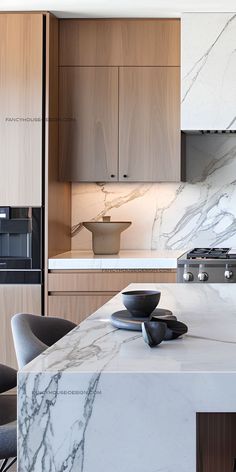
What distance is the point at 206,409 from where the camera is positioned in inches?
42.6

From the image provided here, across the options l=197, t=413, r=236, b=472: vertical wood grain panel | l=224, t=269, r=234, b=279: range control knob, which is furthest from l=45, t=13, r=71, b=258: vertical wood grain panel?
l=197, t=413, r=236, b=472: vertical wood grain panel

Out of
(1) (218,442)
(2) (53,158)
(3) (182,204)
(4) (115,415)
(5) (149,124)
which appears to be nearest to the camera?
(4) (115,415)

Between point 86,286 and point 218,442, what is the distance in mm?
1990

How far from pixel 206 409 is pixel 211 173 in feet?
10.8

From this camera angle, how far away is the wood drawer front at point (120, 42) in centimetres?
387

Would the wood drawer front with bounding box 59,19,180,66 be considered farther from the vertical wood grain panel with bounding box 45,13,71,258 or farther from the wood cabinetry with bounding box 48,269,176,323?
the wood cabinetry with bounding box 48,269,176,323

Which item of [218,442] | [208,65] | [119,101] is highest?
[208,65]

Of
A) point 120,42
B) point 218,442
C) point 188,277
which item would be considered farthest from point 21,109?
point 218,442

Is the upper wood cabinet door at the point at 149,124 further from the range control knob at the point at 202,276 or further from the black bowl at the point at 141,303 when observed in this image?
the black bowl at the point at 141,303

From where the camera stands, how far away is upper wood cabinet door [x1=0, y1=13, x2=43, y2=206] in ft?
11.9

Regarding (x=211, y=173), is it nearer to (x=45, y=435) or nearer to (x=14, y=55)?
(x=14, y=55)

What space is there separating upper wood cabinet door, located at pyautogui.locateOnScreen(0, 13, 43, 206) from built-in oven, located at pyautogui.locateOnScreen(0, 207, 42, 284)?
0.25ft

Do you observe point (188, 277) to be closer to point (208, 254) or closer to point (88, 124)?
point (208, 254)

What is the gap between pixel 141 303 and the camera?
5.09 ft
